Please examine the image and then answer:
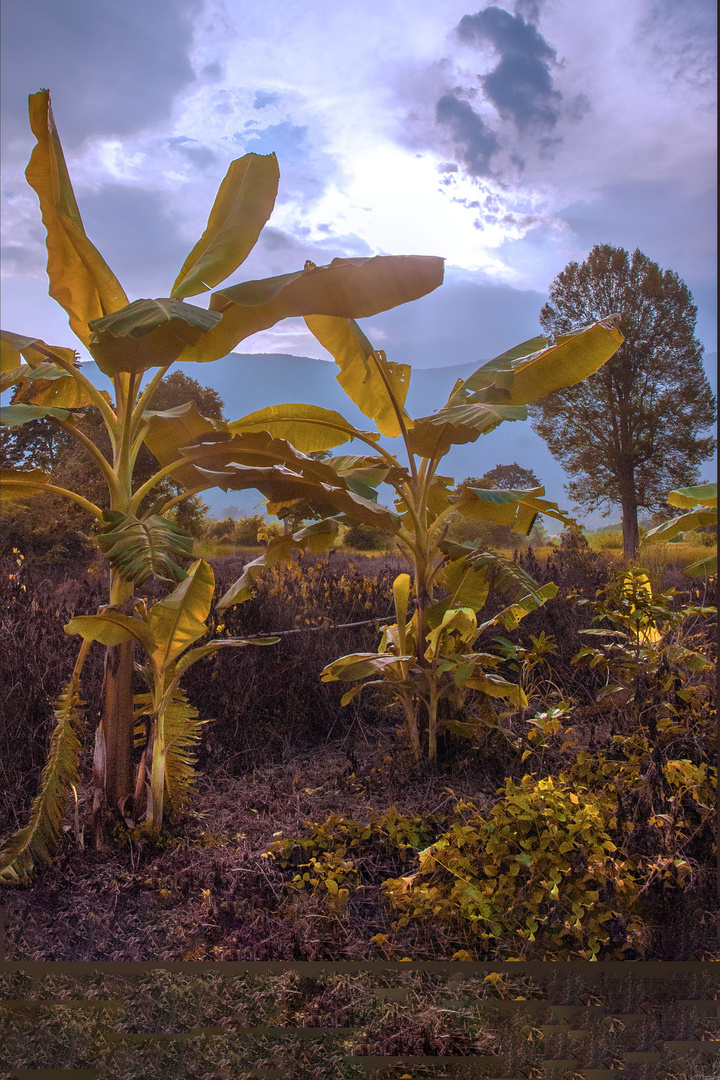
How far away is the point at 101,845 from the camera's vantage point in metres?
2.10

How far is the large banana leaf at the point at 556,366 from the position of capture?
97.5 inches

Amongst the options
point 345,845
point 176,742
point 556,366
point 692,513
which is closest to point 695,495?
point 692,513

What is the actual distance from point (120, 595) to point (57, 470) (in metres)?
4.23

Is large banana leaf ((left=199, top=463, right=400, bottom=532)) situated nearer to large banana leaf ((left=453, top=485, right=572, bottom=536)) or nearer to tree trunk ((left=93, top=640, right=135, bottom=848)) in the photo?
large banana leaf ((left=453, top=485, right=572, bottom=536))

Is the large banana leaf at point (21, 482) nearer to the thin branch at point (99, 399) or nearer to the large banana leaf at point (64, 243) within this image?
the thin branch at point (99, 399)

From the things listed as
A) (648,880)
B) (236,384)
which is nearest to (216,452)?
(648,880)

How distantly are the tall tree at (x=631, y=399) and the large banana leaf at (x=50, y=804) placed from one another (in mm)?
5996

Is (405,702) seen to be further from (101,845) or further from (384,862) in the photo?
(101,845)

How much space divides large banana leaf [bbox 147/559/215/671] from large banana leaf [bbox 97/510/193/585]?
0.11 metres

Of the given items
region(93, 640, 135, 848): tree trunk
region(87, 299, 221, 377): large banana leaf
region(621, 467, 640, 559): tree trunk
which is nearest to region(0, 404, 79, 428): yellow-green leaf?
region(87, 299, 221, 377): large banana leaf

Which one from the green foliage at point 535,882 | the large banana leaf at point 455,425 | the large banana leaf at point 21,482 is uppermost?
the large banana leaf at point 455,425

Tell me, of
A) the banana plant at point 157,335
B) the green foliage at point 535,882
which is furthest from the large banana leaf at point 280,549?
the green foliage at point 535,882

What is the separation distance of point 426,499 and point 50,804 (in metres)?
1.70

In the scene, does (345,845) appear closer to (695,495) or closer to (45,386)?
(695,495)
